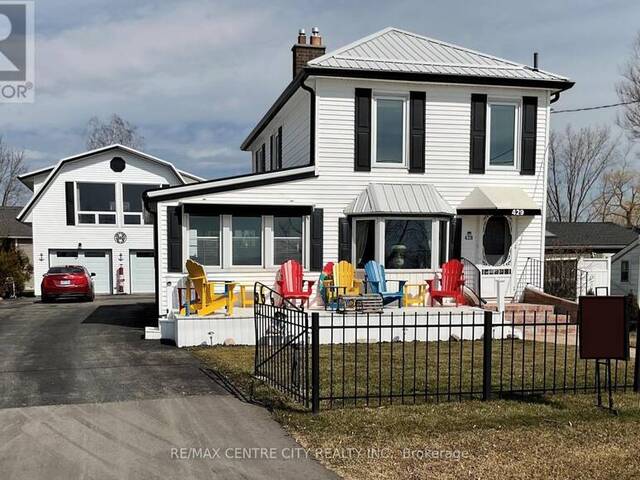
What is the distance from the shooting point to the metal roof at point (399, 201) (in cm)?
1277

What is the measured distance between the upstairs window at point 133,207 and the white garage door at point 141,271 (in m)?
1.52

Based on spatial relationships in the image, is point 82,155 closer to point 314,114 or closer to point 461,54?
point 314,114

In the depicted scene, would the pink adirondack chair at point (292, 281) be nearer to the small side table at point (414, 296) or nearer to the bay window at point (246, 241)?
the bay window at point (246, 241)

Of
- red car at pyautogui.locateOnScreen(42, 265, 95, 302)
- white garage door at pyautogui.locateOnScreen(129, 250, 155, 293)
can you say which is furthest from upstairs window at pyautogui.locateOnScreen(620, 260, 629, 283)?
red car at pyautogui.locateOnScreen(42, 265, 95, 302)

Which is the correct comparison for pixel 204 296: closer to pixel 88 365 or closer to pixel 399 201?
pixel 88 365

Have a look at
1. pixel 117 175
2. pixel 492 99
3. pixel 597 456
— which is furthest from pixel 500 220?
pixel 117 175

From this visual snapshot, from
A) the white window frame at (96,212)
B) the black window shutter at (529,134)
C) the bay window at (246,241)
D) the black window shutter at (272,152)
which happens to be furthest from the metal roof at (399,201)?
the white window frame at (96,212)

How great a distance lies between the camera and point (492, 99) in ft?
45.2

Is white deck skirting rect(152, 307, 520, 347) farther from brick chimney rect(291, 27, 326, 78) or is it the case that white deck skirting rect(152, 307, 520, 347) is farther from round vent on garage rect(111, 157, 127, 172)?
round vent on garage rect(111, 157, 127, 172)

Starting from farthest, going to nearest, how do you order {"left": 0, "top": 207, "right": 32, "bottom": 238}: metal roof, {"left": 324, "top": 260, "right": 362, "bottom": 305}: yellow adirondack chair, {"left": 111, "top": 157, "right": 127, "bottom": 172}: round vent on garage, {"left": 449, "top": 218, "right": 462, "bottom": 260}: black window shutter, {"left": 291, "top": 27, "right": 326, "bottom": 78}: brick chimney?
{"left": 0, "top": 207, "right": 32, "bottom": 238}: metal roof, {"left": 111, "top": 157, "right": 127, "bottom": 172}: round vent on garage, {"left": 291, "top": 27, "right": 326, "bottom": 78}: brick chimney, {"left": 449, "top": 218, "right": 462, "bottom": 260}: black window shutter, {"left": 324, "top": 260, "right": 362, "bottom": 305}: yellow adirondack chair

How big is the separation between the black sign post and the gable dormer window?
26.2ft

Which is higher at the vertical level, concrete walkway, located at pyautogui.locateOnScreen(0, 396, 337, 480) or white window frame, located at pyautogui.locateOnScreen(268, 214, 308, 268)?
white window frame, located at pyautogui.locateOnScreen(268, 214, 308, 268)

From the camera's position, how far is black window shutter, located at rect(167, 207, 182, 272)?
1228 cm

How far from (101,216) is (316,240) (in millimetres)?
16227
